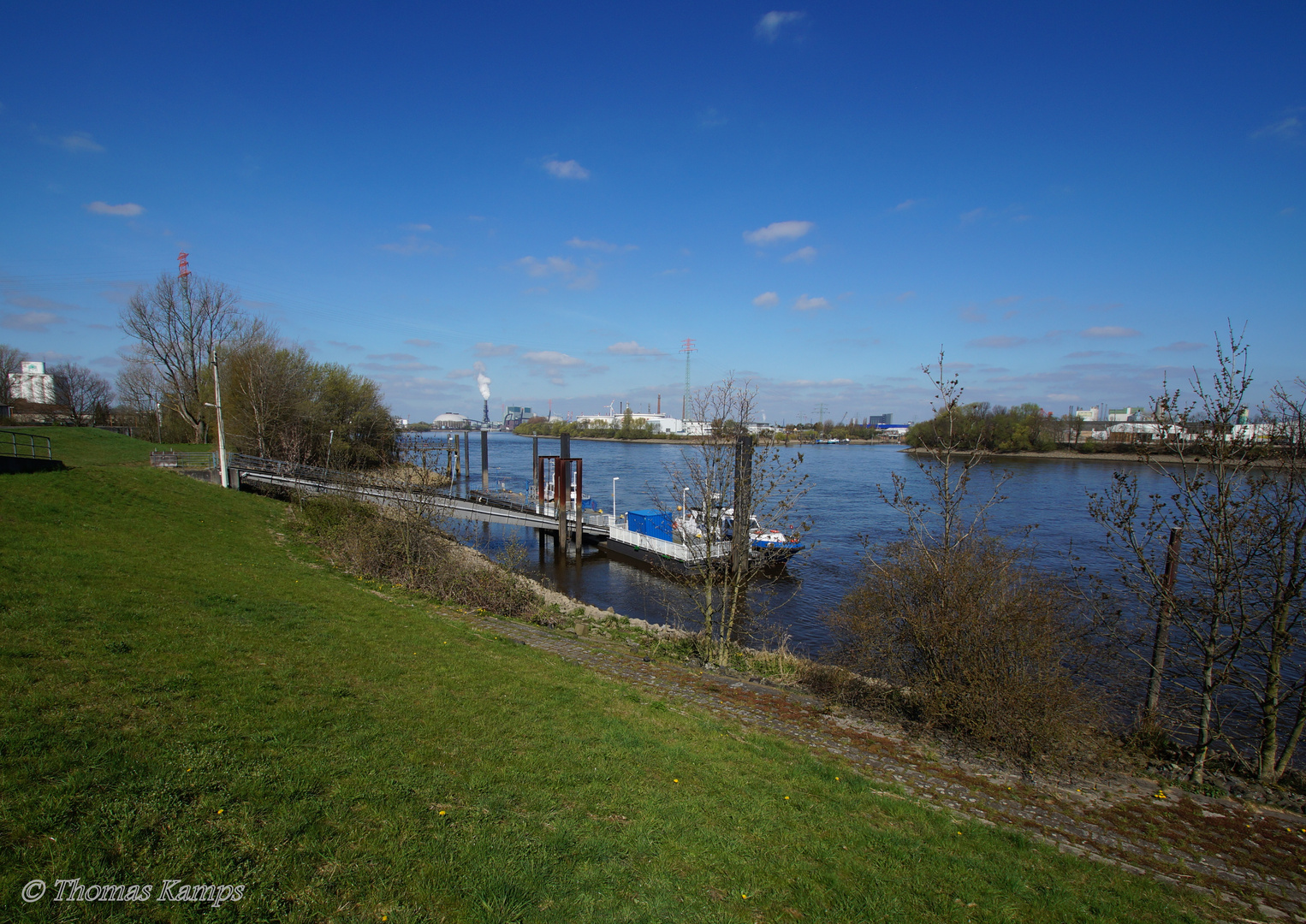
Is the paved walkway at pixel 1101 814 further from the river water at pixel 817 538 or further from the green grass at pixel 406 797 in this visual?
the river water at pixel 817 538

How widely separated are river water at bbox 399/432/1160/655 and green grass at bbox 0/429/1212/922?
6322 mm

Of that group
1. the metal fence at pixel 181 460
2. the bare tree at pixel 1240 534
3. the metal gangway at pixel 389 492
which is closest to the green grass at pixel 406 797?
the bare tree at pixel 1240 534

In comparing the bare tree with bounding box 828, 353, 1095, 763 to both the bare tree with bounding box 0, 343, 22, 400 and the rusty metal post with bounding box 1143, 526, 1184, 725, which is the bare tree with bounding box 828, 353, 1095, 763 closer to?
the rusty metal post with bounding box 1143, 526, 1184, 725

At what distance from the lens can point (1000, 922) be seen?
4523 millimetres

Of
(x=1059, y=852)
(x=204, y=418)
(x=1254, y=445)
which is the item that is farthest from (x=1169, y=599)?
(x=204, y=418)

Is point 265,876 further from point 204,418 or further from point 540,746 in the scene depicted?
point 204,418

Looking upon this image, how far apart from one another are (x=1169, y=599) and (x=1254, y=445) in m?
2.49

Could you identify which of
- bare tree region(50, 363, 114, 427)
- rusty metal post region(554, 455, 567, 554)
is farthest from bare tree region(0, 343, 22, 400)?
rusty metal post region(554, 455, 567, 554)

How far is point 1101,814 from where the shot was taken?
7125 millimetres

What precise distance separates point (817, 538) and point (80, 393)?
79.4 meters

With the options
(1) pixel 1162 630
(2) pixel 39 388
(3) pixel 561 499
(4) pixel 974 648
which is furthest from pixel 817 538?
(2) pixel 39 388

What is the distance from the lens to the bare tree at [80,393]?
200ft

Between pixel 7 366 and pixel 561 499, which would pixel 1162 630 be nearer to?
pixel 561 499

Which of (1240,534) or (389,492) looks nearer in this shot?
(1240,534)
